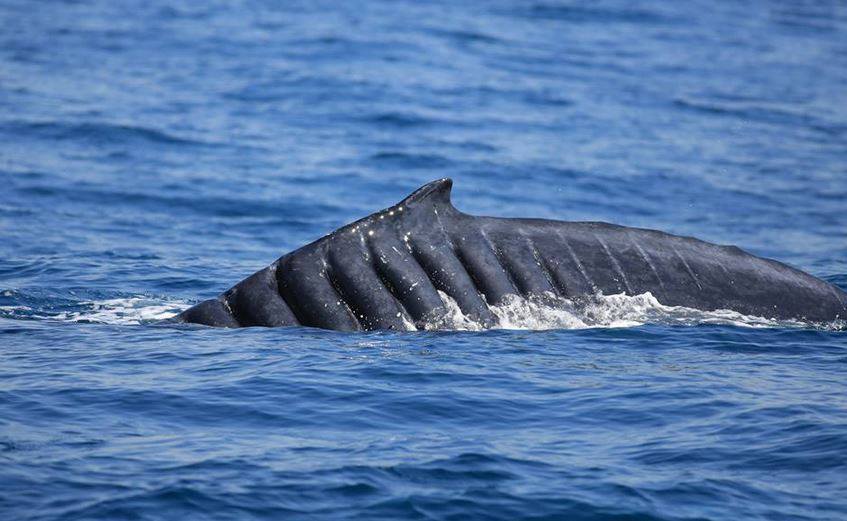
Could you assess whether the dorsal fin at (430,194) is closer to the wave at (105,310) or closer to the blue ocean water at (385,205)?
the blue ocean water at (385,205)

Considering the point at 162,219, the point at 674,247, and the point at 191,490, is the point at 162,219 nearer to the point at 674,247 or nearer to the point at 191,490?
the point at 674,247

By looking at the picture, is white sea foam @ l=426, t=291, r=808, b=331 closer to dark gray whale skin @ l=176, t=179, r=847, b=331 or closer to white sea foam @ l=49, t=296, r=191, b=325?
dark gray whale skin @ l=176, t=179, r=847, b=331

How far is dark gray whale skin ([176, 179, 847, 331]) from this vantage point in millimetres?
11859

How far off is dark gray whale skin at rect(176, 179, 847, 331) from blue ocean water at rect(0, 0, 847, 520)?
278 mm

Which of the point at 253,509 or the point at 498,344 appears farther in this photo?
the point at 498,344

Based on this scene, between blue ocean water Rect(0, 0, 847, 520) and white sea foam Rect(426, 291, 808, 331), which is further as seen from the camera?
white sea foam Rect(426, 291, 808, 331)

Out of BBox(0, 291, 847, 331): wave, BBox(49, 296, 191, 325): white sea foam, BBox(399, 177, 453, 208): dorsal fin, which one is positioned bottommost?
BBox(49, 296, 191, 325): white sea foam

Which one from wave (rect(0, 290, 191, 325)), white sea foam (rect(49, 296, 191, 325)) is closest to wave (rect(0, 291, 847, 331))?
wave (rect(0, 290, 191, 325))

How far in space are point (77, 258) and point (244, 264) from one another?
82.0 inches

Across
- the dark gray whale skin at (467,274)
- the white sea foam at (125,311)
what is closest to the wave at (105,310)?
the white sea foam at (125,311)

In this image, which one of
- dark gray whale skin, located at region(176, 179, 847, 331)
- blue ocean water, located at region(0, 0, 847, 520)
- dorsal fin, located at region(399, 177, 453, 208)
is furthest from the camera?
dorsal fin, located at region(399, 177, 453, 208)

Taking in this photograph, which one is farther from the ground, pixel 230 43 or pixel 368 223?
pixel 230 43

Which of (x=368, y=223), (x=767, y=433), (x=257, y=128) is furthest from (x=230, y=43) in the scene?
(x=767, y=433)

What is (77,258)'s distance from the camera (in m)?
17.2
